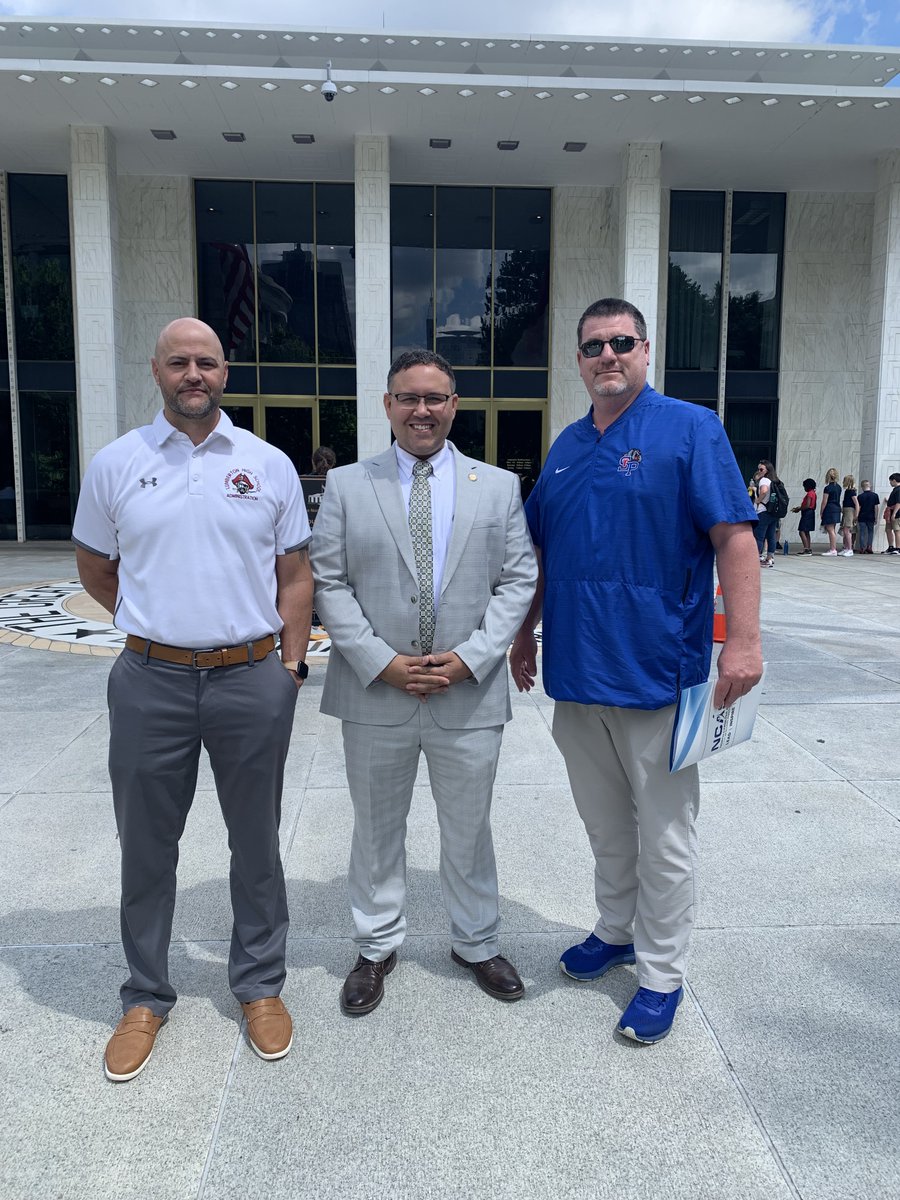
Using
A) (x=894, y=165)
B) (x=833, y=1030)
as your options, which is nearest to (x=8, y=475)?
(x=894, y=165)

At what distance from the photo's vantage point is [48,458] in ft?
66.4

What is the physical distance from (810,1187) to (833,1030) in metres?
0.69

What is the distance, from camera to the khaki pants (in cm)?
282

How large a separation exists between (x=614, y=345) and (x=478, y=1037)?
214cm

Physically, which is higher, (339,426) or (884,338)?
(884,338)

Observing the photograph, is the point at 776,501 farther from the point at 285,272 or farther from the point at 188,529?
the point at 188,529

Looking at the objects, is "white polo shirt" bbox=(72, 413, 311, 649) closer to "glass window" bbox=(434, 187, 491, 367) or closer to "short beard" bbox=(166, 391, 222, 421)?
"short beard" bbox=(166, 391, 222, 421)

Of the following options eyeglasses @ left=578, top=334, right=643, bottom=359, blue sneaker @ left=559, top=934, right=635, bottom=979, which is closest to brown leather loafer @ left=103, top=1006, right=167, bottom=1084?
blue sneaker @ left=559, top=934, right=635, bottom=979

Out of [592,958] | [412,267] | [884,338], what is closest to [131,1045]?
[592,958]

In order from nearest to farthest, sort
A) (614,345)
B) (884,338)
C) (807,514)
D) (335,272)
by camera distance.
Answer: (614,345) < (884,338) < (807,514) < (335,272)

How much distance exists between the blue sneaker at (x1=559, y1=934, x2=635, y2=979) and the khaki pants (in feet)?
0.65

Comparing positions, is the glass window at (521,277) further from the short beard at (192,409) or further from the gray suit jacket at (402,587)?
the short beard at (192,409)

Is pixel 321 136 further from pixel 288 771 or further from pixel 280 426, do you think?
pixel 288 771

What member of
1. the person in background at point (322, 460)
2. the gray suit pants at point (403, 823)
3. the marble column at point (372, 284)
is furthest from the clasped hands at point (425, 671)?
the marble column at point (372, 284)
